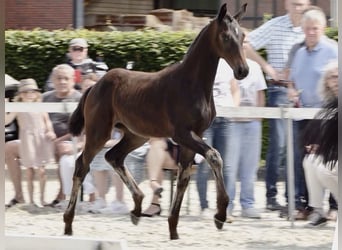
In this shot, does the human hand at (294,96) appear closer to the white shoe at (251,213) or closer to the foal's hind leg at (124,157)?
the white shoe at (251,213)

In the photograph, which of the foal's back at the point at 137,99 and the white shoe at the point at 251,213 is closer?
the foal's back at the point at 137,99

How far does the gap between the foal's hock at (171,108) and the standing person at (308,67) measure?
1.42m

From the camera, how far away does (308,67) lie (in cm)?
711

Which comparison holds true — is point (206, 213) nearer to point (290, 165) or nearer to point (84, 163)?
point (290, 165)

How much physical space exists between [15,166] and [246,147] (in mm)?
2264

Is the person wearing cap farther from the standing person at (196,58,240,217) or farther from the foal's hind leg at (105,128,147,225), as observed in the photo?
the foal's hind leg at (105,128,147,225)

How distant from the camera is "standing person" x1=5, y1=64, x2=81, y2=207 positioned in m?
7.66

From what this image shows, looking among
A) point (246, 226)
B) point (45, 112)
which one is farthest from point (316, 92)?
point (45, 112)

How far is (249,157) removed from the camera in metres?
7.31

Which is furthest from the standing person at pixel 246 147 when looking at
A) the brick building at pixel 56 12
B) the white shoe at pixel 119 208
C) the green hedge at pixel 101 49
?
the brick building at pixel 56 12

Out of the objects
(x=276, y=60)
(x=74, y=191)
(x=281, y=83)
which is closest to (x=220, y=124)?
(x=281, y=83)

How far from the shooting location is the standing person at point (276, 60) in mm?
7273

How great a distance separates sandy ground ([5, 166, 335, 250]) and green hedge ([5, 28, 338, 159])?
2895mm

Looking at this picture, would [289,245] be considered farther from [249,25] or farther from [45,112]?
[249,25]
